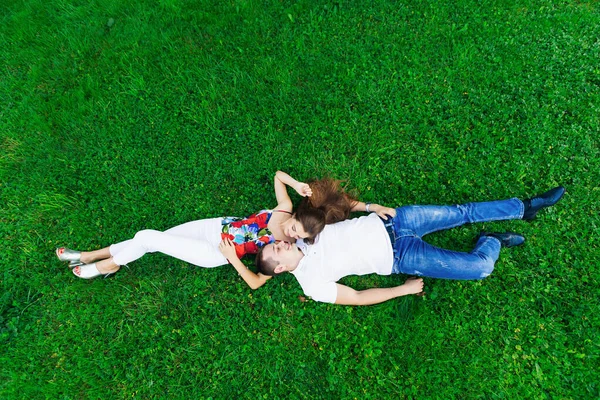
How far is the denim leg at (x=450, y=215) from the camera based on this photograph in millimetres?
4359

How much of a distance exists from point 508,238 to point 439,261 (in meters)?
1.00

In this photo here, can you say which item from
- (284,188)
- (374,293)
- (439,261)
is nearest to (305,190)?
(284,188)

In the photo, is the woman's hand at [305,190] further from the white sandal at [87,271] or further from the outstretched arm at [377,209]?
the white sandal at [87,271]

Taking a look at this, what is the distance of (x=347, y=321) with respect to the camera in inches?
180

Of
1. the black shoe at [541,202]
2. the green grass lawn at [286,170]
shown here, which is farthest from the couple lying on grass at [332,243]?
the green grass lawn at [286,170]

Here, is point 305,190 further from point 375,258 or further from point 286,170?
point 375,258

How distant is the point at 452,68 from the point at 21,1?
685cm

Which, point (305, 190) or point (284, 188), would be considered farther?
point (284, 188)

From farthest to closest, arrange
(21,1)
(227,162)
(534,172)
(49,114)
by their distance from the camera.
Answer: (21,1), (49,114), (227,162), (534,172)

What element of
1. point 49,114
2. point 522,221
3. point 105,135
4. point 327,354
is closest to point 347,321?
point 327,354

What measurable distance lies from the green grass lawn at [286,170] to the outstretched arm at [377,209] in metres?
0.38

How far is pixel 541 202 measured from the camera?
449 centimetres

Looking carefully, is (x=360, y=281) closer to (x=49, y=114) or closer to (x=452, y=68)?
(x=452, y=68)

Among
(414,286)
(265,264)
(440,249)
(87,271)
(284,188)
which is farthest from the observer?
(87,271)
